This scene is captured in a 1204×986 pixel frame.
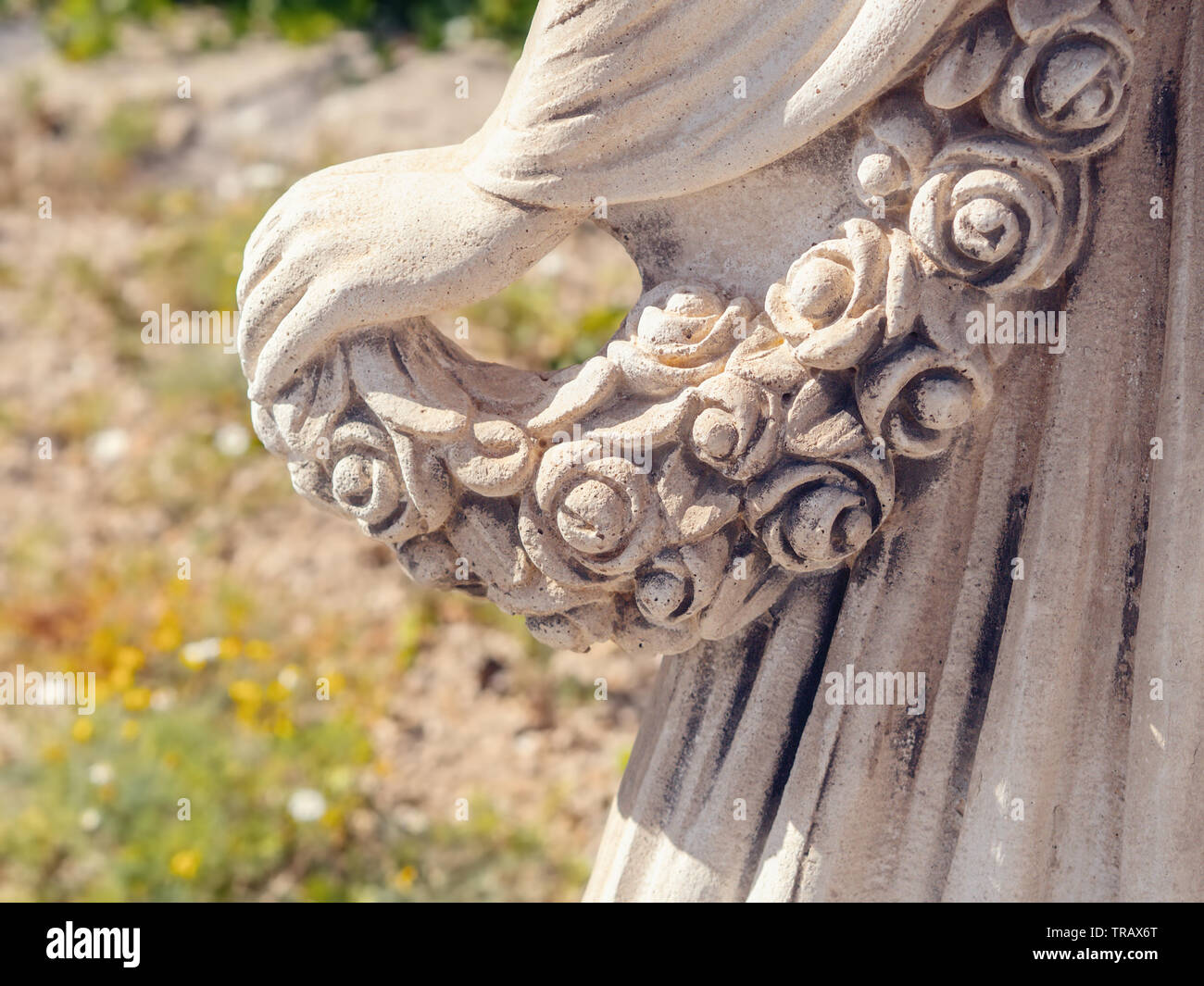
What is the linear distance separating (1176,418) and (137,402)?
3298 millimetres

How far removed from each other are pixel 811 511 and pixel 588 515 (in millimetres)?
223

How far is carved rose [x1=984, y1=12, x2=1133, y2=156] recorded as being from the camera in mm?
1162

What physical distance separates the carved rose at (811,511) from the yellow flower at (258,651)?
1.90 m

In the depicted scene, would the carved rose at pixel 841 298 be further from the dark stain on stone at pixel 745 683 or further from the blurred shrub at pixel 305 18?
the blurred shrub at pixel 305 18

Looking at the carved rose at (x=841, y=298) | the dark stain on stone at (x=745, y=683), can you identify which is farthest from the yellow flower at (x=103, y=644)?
the carved rose at (x=841, y=298)

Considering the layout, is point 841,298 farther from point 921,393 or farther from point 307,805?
point 307,805

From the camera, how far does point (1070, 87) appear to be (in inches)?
45.9

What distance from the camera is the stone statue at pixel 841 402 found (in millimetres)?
1238

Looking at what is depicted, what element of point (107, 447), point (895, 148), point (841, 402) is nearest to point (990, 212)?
point (895, 148)

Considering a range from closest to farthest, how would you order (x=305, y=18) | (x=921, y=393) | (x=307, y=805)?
(x=921, y=393)
(x=307, y=805)
(x=305, y=18)

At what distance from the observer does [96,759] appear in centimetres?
275

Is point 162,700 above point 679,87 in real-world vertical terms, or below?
below

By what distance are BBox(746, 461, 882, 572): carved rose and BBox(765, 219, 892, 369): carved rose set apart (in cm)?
11
